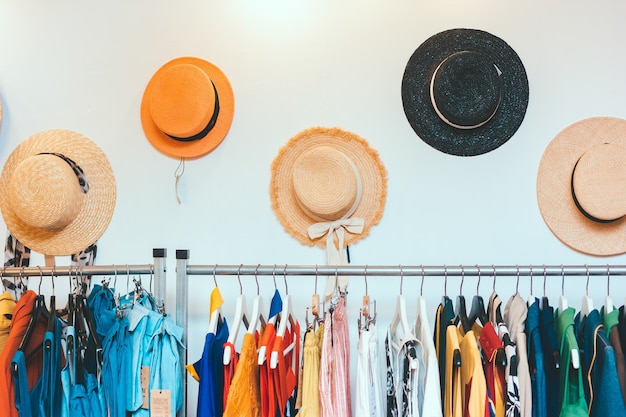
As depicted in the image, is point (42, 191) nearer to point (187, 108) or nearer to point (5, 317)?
point (5, 317)

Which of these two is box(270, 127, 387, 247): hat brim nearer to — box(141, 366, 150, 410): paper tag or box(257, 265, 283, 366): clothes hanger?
box(257, 265, 283, 366): clothes hanger

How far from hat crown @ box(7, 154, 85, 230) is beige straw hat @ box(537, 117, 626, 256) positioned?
5.95 ft

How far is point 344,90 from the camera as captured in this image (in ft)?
6.77

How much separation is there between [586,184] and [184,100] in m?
1.53

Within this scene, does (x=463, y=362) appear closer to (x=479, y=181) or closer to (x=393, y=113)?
(x=479, y=181)

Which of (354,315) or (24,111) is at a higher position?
(24,111)

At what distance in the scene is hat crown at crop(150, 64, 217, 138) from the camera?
198 cm

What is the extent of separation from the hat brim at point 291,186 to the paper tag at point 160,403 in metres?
0.75


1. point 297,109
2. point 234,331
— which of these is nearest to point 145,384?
point 234,331

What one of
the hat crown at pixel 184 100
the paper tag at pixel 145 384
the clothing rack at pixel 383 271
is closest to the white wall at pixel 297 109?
the hat crown at pixel 184 100

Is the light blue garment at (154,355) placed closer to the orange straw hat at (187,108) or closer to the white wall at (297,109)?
the white wall at (297,109)

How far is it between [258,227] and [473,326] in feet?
2.97

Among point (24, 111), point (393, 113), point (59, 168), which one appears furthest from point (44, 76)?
point (393, 113)

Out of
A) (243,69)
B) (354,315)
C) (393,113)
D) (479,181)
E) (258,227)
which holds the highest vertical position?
(243,69)
